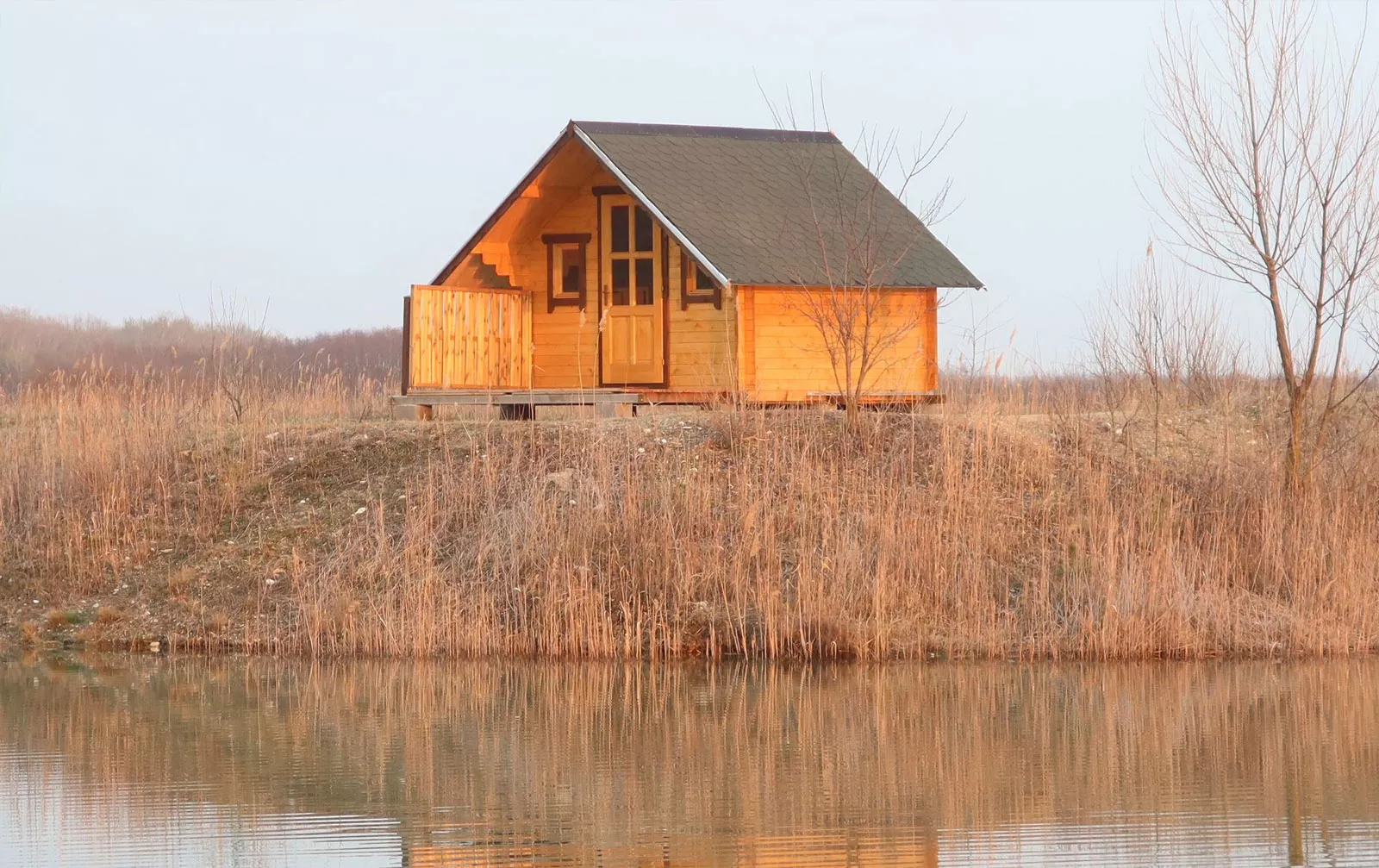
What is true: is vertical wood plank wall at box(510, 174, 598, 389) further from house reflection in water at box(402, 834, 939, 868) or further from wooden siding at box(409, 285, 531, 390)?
house reflection in water at box(402, 834, 939, 868)

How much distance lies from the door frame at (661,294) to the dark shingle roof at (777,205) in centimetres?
64

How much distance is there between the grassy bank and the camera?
14.7 metres

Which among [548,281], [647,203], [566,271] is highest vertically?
[647,203]

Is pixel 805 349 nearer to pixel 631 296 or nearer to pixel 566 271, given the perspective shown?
pixel 631 296

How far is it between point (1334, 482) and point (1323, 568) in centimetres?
177

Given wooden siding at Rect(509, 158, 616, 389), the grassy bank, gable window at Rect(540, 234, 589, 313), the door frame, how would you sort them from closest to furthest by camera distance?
the grassy bank < the door frame < wooden siding at Rect(509, 158, 616, 389) < gable window at Rect(540, 234, 589, 313)

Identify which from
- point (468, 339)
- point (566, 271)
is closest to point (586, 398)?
point (468, 339)

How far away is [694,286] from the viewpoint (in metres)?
21.6

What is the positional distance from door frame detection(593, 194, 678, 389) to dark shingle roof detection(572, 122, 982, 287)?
25.4 inches

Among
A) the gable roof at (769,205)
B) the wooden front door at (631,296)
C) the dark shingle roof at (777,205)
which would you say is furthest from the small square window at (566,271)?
the dark shingle roof at (777,205)

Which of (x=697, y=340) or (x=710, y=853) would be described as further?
(x=697, y=340)

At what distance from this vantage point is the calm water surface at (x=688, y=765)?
7.86 meters

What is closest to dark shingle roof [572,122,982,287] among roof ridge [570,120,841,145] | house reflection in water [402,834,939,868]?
roof ridge [570,120,841,145]

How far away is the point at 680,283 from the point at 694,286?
290 mm
